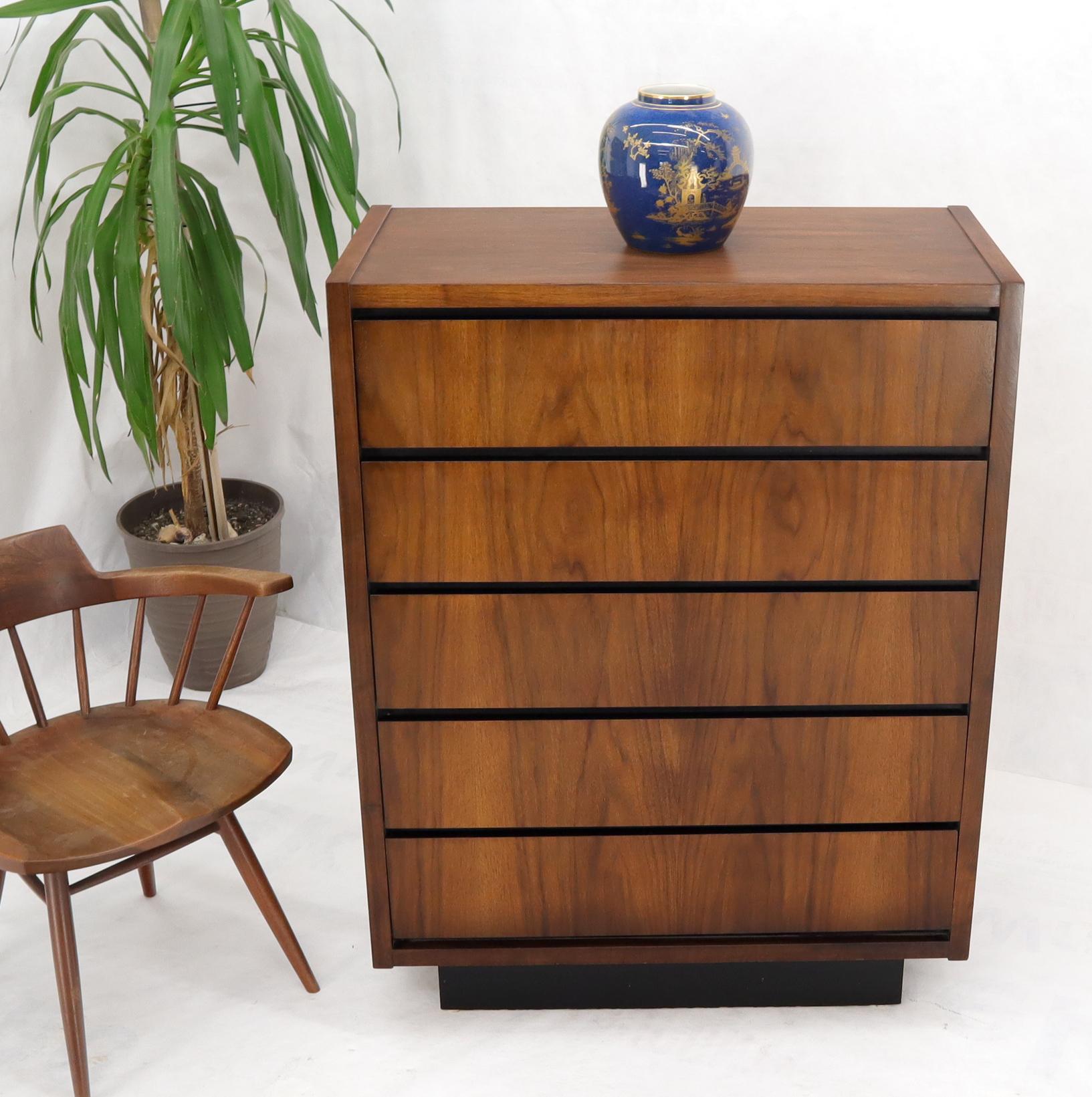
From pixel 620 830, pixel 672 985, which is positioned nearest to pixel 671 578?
pixel 620 830

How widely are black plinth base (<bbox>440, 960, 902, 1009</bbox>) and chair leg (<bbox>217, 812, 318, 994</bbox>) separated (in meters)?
0.23

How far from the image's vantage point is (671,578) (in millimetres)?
1856

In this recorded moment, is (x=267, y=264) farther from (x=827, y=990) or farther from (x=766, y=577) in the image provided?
(x=827, y=990)

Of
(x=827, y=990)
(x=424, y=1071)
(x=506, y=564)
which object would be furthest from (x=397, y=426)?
(x=827, y=990)

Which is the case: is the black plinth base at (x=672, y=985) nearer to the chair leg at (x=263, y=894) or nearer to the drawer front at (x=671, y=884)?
the drawer front at (x=671, y=884)

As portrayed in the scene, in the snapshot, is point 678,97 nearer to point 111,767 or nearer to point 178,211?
point 178,211

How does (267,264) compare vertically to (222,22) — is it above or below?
below

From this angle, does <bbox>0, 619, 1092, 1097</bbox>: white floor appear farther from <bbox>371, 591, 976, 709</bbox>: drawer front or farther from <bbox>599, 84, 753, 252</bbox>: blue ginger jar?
<bbox>599, 84, 753, 252</bbox>: blue ginger jar

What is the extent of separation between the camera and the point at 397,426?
1.77 m

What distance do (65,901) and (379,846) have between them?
1.43 ft

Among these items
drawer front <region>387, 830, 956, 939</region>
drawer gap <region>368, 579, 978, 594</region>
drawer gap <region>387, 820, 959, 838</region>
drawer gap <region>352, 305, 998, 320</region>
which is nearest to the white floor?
drawer front <region>387, 830, 956, 939</region>

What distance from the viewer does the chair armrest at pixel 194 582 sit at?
209 cm

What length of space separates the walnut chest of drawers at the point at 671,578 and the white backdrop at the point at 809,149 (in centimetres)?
52

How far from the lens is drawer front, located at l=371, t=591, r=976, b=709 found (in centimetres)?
187
